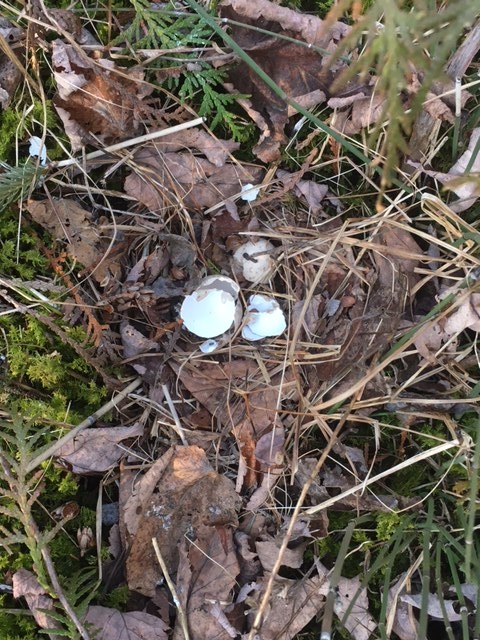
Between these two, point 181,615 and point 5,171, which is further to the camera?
point 5,171

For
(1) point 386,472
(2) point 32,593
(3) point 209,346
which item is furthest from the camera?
(3) point 209,346

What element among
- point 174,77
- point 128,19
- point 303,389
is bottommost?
point 303,389

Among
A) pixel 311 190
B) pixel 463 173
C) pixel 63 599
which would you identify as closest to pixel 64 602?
pixel 63 599

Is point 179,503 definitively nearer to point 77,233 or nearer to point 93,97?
point 77,233

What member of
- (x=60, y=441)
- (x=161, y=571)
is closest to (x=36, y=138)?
(x=60, y=441)

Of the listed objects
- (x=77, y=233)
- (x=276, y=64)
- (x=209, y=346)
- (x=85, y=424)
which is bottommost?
(x=85, y=424)

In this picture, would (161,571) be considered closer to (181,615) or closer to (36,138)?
(181,615)

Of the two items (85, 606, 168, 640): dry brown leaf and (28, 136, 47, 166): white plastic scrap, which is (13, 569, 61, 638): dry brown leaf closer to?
(85, 606, 168, 640): dry brown leaf
